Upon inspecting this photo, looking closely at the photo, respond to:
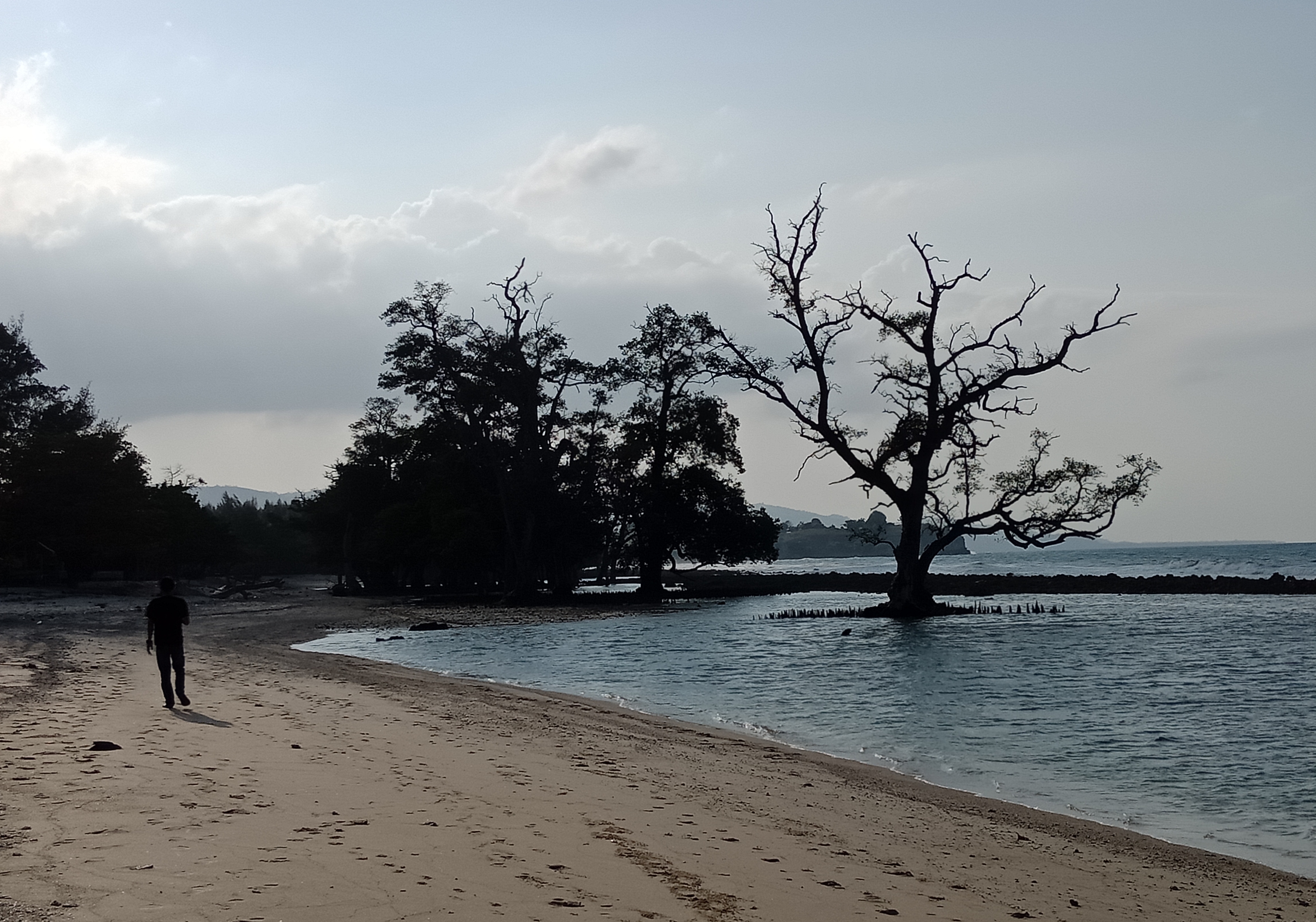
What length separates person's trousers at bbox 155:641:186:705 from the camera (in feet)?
50.3

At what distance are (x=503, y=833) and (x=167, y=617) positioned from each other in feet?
35.0

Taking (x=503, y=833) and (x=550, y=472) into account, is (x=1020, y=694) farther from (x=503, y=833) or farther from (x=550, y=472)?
(x=550, y=472)

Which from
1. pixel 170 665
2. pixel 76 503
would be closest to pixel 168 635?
pixel 170 665

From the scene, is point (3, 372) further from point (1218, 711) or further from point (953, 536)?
point (1218, 711)

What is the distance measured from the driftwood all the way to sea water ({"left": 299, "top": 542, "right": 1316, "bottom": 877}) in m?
30.9

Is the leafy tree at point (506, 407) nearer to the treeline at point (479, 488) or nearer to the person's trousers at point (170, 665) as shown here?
the treeline at point (479, 488)

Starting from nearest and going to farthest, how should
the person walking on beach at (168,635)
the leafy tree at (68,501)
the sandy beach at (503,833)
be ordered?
1. the sandy beach at (503,833)
2. the person walking on beach at (168,635)
3. the leafy tree at (68,501)

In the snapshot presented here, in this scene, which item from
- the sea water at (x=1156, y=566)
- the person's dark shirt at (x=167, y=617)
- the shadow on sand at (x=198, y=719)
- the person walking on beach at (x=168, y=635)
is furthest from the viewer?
the sea water at (x=1156, y=566)

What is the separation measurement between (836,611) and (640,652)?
20.4 m

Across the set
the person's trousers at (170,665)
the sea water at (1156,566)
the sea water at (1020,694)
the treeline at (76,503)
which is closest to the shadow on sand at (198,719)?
the person's trousers at (170,665)

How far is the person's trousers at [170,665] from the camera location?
50.3 feet

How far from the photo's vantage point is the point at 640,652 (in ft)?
108

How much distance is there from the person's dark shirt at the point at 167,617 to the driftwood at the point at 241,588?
53019 mm

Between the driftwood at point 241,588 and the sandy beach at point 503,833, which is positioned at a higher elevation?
the sandy beach at point 503,833
